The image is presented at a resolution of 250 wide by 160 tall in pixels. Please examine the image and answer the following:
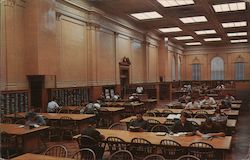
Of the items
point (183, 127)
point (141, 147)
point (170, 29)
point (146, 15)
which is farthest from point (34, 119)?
point (170, 29)

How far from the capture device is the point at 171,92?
2436 centimetres

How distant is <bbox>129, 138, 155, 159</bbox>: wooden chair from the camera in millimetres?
5742

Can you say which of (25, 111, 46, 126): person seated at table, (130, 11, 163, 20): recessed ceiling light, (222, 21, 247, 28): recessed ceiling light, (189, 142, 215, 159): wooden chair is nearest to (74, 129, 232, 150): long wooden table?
(189, 142, 215, 159): wooden chair

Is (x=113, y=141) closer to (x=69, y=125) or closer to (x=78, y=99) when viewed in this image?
(x=69, y=125)

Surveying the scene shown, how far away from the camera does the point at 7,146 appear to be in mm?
7031

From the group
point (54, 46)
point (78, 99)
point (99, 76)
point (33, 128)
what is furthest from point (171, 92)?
point (33, 128)

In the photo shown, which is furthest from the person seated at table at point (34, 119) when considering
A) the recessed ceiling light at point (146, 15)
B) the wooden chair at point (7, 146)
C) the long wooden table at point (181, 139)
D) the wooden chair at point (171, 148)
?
the recessed ceiling light at point (146, 15)

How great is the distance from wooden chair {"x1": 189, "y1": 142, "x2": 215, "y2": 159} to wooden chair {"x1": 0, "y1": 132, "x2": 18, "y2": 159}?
444cm

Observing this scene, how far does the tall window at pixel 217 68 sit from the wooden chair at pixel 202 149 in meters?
30.9

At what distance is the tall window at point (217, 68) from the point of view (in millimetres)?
34569

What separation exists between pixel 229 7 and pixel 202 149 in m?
12.6

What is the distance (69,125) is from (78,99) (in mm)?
4695

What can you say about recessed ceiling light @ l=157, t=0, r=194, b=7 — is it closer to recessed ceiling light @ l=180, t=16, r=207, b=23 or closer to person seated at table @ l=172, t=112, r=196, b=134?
recessed ceiling light @ l=180, t=16, r=207, b=23

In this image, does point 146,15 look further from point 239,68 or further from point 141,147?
point 239,68
